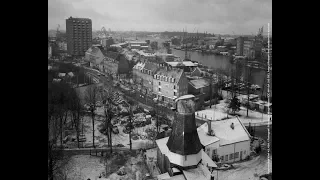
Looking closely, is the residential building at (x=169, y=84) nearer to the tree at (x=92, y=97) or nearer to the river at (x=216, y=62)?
the river at (x=216, y=62)

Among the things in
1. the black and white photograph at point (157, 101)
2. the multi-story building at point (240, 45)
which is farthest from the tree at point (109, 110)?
the multi-story building at point (240, 45)

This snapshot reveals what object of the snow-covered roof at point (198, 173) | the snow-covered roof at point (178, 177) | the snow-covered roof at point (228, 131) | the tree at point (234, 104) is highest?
the tree at point (234, 104)

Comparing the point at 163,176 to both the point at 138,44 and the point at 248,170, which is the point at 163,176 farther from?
the point at 138,44

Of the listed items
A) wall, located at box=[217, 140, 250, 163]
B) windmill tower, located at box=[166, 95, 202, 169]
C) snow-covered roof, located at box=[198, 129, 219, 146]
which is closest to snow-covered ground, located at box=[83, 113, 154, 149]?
windmill tower, located at box=[166, 95, 202, 169]

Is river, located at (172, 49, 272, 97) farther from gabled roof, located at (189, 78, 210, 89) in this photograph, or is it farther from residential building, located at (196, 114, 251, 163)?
residential building, located at (196, 114, 251, 163)

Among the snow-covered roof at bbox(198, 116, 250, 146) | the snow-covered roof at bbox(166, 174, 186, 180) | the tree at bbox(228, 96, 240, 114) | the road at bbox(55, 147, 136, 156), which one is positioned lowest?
the snow-covered roof at bbox(166, 174, 186, 180)
